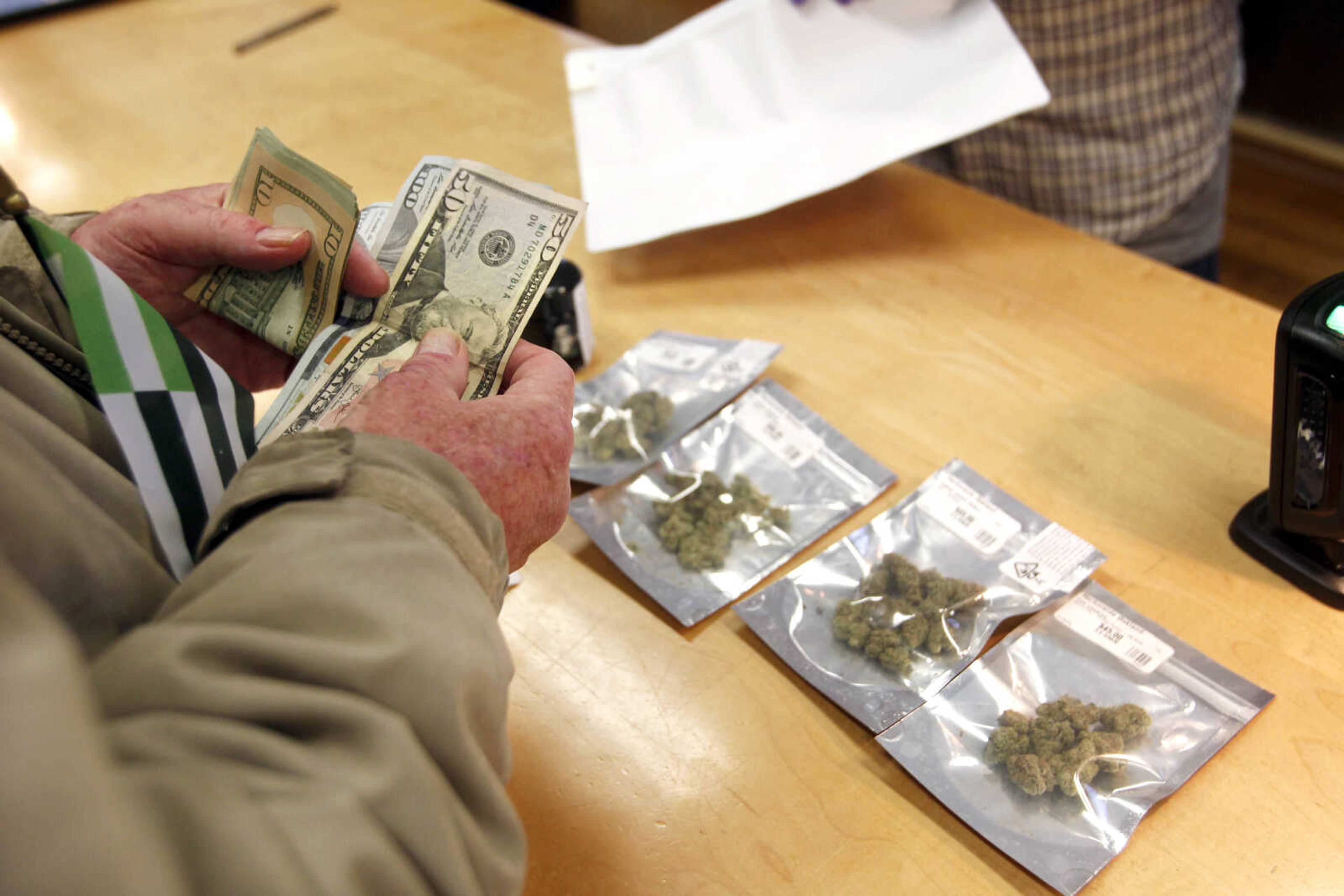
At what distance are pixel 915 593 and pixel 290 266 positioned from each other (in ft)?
1.93

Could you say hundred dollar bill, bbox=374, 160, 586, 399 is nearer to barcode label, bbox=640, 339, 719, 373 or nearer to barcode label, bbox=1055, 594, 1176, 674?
barcode label, bbox=640, 339, 719, 373

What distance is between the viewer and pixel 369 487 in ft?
1.69

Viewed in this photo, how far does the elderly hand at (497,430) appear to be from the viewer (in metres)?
0.59

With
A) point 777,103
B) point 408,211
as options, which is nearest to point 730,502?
point 408,211

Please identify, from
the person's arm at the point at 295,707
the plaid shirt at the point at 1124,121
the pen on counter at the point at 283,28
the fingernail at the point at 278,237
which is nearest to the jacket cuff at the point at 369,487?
the person's arm at the point at 295,707

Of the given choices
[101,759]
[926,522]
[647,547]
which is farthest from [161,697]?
[926,522]

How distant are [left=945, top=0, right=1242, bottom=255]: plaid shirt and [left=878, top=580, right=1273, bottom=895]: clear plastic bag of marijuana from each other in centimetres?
77

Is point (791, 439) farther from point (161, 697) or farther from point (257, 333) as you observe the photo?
point (161, 697)

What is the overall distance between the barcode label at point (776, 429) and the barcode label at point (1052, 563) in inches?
8.6

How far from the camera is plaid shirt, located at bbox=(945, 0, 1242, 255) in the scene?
3.94ft

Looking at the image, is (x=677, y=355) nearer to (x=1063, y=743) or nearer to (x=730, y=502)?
(x=730, y=502)

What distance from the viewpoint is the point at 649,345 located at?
3.43 feet

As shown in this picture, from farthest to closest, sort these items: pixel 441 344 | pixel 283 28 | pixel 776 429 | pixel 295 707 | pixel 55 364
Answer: pixel 283 28, pixel 776 429, pixel 441 344, pixel 55 364, pixel 295 707

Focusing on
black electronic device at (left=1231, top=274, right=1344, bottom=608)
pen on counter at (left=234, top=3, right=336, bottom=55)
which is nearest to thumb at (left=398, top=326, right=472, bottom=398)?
black electronic device at (left=1231, top=274, right=1344, bottom=608)
